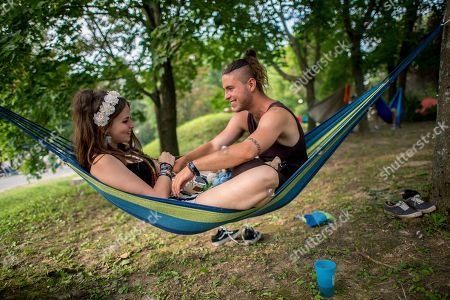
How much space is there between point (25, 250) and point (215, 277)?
174 centimetres

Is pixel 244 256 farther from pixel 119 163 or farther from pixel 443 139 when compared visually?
pixel 443 139

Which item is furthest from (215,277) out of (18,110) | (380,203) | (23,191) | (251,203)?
(23,191)

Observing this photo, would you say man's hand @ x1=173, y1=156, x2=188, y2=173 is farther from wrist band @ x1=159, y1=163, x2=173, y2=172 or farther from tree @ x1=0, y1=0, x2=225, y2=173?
tree @ x1=0, y1=0, x2=225, y2=173

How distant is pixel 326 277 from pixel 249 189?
0.58 metres

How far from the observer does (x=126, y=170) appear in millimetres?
1751

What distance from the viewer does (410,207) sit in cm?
233

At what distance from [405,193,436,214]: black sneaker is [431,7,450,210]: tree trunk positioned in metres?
0.05

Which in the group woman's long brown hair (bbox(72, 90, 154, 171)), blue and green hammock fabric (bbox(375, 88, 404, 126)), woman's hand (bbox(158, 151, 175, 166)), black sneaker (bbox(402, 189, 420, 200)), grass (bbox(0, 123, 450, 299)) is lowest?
grass (bbox(0, 123, 450, 299))

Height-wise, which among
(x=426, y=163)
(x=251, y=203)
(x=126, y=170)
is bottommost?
(x=426, y=163)

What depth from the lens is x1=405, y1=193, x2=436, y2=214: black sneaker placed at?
87.9 inches

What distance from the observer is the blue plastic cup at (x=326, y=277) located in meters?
1.66

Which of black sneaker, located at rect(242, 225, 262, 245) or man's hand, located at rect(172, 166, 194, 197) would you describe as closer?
man's hand, located at rect(172, 166, 194, 197)

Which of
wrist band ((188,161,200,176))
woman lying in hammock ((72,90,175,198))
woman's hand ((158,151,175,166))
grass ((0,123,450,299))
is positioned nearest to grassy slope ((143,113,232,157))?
grass ((0,123,450,299))

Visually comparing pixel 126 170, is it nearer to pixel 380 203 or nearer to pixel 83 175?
pixel 83 175
